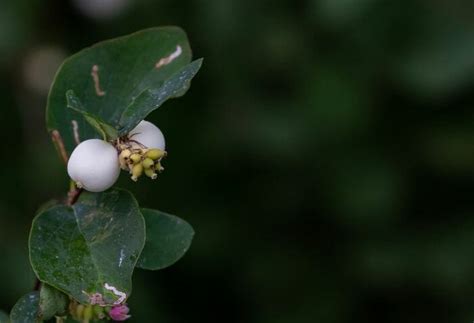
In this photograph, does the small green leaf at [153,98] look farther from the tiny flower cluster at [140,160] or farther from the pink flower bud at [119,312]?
the pink flower bud at [119,312]

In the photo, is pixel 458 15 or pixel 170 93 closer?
pixel 170 93

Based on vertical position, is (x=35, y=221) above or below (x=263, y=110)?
above

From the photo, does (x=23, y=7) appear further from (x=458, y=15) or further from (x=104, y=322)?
(x=104, y=322)

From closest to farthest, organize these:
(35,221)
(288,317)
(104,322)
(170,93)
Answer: (170,93) → (35,221) → (104,322) → (288,317)

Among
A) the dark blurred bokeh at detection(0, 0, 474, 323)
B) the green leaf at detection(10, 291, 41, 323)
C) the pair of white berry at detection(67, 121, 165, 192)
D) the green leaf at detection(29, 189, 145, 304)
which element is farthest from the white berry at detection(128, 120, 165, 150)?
the dark blurred bokeh at detection(0, 0, 474, 323)

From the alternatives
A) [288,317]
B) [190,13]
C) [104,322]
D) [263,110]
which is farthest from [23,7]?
[104,322]

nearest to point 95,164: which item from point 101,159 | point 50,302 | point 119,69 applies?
point 101,159
